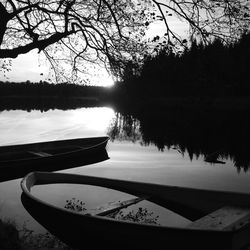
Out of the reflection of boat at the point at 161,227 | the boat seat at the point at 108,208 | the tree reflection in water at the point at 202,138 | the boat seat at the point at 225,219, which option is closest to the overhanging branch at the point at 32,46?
the reflection of boat at the point at 161,227

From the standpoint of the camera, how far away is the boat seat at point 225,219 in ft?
25.8

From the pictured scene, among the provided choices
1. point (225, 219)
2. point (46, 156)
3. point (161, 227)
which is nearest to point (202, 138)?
point (46, 156)

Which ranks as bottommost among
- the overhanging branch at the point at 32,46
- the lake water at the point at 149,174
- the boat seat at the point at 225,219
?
the lake water at the point at 149,174

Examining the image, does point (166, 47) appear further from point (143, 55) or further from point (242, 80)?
point (242, 80)

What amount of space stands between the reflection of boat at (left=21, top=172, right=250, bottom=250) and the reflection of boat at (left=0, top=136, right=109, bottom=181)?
12.7 feet

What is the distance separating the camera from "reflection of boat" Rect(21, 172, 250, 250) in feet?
22.3

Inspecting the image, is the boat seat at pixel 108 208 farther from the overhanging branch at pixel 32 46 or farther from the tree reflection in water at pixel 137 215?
the overhanging branch at pixel 32 46

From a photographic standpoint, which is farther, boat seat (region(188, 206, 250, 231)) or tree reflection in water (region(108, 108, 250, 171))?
tree reflection in water (region(108, 108, 250, 171))

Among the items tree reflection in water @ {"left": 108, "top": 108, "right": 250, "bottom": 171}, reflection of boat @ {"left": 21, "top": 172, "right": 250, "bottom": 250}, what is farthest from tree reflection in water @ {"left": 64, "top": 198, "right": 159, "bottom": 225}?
tree reflection in water @ {"left": 108, "top": 108, "right": 250, "bottom": 171}

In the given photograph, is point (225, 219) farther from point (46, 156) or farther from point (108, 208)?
point (46, 156)

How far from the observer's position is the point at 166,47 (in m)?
9.38

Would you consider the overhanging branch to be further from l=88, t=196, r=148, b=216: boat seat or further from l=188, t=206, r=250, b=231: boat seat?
l=188, t=206, r=250, b=231: boat seat

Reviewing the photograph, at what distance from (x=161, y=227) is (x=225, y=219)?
7.45 feet

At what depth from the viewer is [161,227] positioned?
6766 millimetres
